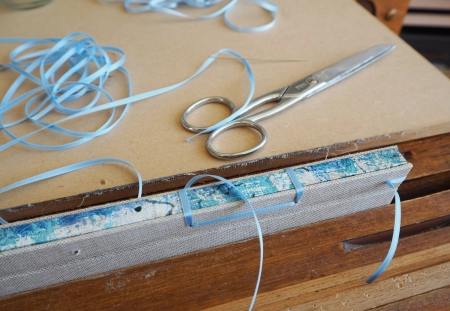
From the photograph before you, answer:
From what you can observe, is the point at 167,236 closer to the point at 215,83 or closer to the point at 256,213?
the point at 256,213

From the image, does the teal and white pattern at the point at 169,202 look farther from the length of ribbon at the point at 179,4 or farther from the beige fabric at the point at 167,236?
the length of ribbon at the point at 179,4

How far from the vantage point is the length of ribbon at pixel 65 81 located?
0.40 metres

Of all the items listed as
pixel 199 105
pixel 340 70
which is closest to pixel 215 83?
pixel 199 105

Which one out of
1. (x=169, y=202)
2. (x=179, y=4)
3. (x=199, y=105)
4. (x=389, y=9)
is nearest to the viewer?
(x=169, y=202)

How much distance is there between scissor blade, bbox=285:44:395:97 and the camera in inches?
16.6

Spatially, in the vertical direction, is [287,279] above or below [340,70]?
below

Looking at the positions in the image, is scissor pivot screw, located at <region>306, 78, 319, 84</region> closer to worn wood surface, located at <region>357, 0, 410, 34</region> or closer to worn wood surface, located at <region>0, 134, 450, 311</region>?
worn wood surface, located at <region>0, 134, 450, 311</region>

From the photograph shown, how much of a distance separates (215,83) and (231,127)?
0.09 m

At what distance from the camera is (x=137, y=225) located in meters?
0.30

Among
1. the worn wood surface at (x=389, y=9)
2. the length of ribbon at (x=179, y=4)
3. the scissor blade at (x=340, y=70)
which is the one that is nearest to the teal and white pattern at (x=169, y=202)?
the scissor blade at (x=340, y=70)

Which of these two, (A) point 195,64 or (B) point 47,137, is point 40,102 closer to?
(B) point 47,137

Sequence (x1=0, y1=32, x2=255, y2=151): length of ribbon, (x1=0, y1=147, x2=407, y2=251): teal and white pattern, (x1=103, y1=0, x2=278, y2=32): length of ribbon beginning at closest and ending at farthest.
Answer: (x1=0, y1=147, x2=407, y2=251): teal and white pattern → (x1=0, y1=32, x2=255, y2=151): length of ribbon → (x1=103, y1=0, x2=278, y2=32): length of ribbon

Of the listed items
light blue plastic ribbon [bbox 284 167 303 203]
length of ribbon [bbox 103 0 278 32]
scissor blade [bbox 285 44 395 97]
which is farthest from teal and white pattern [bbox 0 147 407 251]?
length of ribbon [bbox 103 0 278 32]

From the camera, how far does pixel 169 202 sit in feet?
1.03
